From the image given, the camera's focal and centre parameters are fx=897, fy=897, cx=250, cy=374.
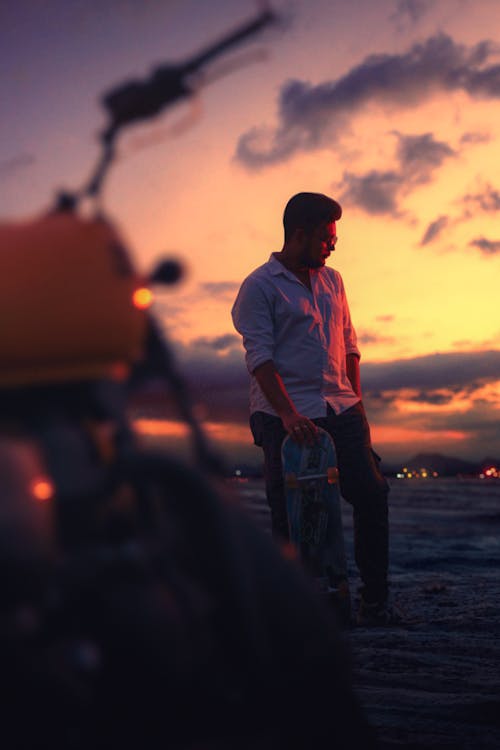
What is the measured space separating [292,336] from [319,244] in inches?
25.5

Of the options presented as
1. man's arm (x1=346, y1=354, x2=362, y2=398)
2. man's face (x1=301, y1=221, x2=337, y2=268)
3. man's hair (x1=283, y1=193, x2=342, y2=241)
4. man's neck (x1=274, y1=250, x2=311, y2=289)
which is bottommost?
man's arm (x1=346, y1=354, x2=362, y2=398)

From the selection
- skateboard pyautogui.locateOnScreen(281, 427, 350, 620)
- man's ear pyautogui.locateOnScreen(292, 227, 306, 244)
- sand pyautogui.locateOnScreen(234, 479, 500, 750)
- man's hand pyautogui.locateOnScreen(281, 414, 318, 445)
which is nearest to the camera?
sand pyautogui.locateOnScreen(234, 479, 500, 750)

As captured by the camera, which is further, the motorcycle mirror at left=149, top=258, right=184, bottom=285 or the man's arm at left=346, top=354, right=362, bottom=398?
the man's arm at left=346, top=354, right=362, bottom=398

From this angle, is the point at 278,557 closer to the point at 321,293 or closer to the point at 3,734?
the point at 3,734

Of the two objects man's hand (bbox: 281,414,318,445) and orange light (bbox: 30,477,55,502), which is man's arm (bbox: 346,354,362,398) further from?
orange light (bbox: 30,477,55,502)

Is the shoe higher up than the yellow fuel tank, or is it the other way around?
the yellow fuel tank

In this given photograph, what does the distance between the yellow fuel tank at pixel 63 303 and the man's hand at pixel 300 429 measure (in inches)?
161

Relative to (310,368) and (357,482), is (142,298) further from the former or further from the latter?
(357,482)

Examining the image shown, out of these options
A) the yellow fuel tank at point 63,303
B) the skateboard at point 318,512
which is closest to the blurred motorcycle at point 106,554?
the yellow fuel tank at point 63,303

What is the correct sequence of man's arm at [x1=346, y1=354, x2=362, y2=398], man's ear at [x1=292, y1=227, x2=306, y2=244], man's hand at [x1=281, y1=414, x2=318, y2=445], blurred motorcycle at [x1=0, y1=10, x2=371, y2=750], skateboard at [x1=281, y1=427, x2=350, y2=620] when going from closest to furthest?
blurred motorcycle at [x1=0, y1=10, x2=371, y2=750] < man's hand at [x1=281, y1=414, x2=318, y2=445] < skateboard at [x1=281, y1=427, x2=350, y2=620] < man's ear at [x1=292, y1=227, x2=306, y2=244] < man's arm at [x1=346, y1=354, x2=362, y2=398]

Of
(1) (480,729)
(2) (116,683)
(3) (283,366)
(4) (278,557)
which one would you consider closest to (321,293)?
(3) (283,366)

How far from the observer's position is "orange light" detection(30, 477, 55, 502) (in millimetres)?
1275

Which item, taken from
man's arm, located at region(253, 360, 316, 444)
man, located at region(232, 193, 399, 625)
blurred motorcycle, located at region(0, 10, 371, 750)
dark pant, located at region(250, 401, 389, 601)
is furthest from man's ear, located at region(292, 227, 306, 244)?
blurred motorcycle, located at region(0, 10, 371, 750)

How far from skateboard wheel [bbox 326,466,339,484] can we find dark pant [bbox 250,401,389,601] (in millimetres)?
104
